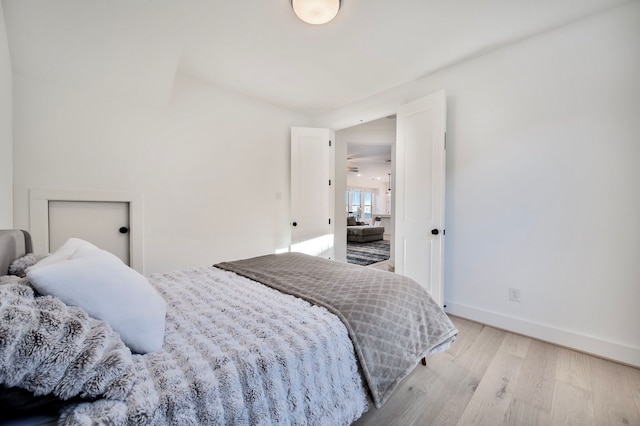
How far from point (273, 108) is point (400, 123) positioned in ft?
6.03

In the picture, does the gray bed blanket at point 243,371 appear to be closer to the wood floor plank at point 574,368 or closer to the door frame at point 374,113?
the wood floor plank at point 574,368

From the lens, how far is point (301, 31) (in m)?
2.28

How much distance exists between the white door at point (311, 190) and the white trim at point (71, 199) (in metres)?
1.88

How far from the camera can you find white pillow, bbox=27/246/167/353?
790mm

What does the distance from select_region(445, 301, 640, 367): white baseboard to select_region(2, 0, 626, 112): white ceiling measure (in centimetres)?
250

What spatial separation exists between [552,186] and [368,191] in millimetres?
10962

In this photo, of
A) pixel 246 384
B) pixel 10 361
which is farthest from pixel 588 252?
pixel 10 361

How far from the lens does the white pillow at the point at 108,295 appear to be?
2.59 ft

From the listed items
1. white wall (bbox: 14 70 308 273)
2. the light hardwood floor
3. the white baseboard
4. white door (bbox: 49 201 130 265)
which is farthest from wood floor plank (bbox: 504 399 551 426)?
white door (bbox: 49 201 130 265)

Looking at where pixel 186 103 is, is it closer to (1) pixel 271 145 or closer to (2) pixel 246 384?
(1) pixel 271 145

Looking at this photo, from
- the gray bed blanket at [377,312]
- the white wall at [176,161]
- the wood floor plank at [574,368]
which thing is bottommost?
the wood floor plank at [574,368]

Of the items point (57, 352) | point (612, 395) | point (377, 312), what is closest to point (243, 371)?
point (57, 352)

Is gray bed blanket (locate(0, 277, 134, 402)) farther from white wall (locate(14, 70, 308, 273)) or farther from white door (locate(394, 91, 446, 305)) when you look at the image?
white door (locate(394, 91, 446, 305))

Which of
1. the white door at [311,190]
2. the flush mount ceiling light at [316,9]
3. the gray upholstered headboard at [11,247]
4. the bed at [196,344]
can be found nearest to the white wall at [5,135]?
the gray upholstered headboard at [11,247]
